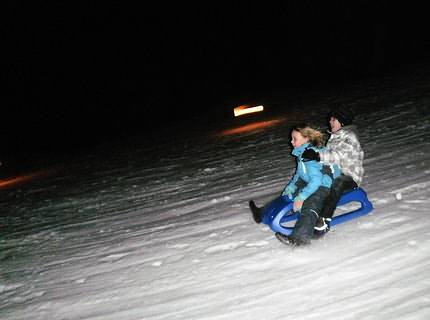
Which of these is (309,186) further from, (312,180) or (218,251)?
(218,251)

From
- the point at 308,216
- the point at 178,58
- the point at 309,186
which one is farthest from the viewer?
the point at 178,58

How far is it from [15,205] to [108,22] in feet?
167

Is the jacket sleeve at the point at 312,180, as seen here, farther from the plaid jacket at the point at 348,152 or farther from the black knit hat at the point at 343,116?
the black knit hat at the point at 343,116

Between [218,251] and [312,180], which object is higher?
[312,180]

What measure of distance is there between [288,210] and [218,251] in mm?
898

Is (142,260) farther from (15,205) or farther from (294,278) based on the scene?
(15,205)

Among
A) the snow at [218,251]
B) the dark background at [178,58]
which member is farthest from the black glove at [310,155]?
the dark background at [178,58]

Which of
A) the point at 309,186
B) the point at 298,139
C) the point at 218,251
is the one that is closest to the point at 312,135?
the point at 298,139

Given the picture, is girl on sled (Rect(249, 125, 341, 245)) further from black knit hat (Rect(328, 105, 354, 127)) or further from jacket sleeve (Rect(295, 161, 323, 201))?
black knit hat (Rect(328, 105, 354, 127))

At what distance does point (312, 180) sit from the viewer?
13.1 ft

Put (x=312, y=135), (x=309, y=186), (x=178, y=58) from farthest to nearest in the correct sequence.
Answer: (x=178, y=58) < (x=312, y=135) < (x=309, y=186)

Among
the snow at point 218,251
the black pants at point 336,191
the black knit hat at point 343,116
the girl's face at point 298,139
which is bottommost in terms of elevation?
the snow at point 218,251

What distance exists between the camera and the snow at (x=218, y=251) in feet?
10.4

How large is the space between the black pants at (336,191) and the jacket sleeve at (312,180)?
0.58 ft
